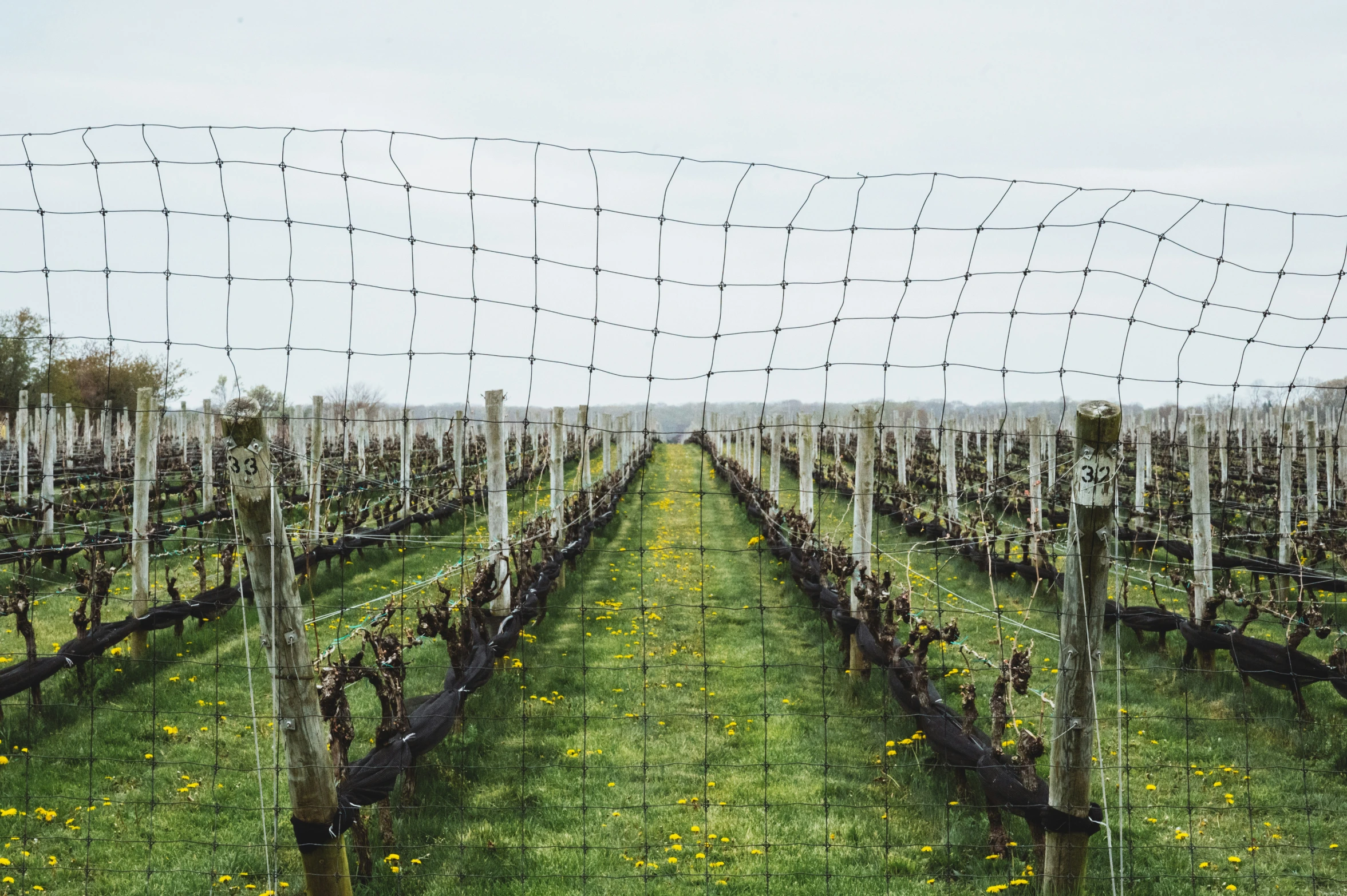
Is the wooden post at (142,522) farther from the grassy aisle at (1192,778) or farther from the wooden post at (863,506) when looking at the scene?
the wooden post at (863,506)

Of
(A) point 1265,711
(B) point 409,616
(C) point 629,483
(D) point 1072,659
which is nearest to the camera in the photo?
(D) point 1072,659

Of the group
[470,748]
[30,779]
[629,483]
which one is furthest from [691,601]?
[629,483]

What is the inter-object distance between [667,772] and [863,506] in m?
3.02

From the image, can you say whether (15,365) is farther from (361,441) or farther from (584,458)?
(584,458)

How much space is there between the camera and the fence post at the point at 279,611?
3.28 metres

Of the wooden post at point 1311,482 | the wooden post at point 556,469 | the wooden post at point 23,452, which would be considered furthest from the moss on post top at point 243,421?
the wooden post at point 23,452

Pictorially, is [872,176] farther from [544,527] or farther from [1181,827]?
[544,527]

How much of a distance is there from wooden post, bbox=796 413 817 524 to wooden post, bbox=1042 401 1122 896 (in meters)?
8.17

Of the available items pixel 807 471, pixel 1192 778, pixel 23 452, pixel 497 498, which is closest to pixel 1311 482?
pixel 807 471

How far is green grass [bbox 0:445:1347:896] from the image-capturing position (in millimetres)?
4508

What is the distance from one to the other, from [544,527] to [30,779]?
7650mm

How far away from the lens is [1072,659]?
3490mm

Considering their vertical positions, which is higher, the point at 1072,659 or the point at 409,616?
the point at 1072,659

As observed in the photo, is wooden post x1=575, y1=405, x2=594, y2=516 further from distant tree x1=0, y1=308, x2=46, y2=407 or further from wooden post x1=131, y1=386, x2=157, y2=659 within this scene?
distant tree x1=0, y1=308, x2=46, y2=407
